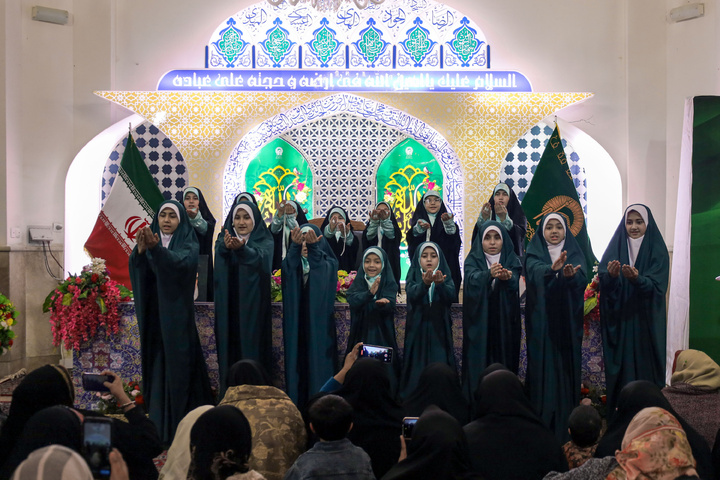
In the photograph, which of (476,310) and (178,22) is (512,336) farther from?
(178,22)

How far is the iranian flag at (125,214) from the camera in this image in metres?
6.65

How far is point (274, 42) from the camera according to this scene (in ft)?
24.7

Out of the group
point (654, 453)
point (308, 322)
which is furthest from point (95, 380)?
point (308, 322)

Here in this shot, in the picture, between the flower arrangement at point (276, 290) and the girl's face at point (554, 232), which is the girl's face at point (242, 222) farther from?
the girl's face at point (554, 232)

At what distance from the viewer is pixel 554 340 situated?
4492mm

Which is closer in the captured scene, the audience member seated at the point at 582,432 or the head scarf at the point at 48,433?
the head scarf at the point at 48,433

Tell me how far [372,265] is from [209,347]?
126 centimetres

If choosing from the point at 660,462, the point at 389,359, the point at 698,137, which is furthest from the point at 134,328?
→ the point at 698,137

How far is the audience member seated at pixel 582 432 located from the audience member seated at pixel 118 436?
62.0 inches

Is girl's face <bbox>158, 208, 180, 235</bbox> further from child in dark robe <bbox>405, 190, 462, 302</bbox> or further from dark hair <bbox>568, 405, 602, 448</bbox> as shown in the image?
dark hair <bbox>568, 405, 602, 448</bbox>

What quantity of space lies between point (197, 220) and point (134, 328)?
119 centimetres

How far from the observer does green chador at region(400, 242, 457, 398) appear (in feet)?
14.9

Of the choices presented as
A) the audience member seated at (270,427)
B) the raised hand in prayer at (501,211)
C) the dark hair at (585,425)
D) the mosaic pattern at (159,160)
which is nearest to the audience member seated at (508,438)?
the dark hair at (585,425)

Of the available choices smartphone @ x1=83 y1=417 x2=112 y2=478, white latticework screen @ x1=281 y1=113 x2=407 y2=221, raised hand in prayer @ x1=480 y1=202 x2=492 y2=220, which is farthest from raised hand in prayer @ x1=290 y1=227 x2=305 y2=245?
white latticework screen @ x1=281 y1=113 x2=407 y2=221
